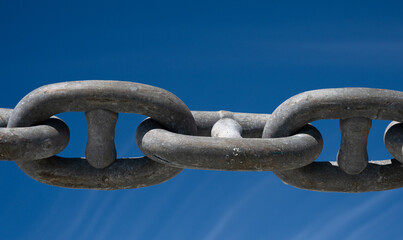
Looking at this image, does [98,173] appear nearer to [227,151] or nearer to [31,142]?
[31,142]

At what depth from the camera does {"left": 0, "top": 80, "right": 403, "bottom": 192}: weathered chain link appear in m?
2.73

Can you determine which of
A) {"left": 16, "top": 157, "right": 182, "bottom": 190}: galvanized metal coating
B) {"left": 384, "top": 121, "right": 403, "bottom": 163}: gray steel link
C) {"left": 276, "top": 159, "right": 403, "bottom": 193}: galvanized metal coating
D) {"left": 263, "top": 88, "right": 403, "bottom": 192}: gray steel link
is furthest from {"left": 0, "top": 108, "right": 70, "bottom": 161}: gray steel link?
{"left": 384, "top": 121, "right": 403, "bottom": 163}: gray steel link

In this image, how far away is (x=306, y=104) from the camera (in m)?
2.95

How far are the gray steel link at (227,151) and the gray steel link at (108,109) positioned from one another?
0.49 feet

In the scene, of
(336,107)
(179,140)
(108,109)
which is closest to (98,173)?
(108,109)

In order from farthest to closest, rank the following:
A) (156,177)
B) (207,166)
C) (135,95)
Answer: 1. (156,177)
2. (135,95)
3. (207,166)

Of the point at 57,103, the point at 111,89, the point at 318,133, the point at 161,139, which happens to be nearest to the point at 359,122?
the point at 318,133

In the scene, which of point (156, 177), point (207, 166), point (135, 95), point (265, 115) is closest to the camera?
point (207, 166)

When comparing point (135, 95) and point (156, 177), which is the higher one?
point (135, 95)

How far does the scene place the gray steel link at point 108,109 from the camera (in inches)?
114

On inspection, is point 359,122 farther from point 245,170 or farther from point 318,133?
point 245,170

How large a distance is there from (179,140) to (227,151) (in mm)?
262

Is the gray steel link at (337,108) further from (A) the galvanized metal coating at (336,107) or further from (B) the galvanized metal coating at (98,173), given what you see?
(B) the galvanized metal coating at (98,173)

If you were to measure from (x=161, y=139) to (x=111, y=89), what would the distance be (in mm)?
421
